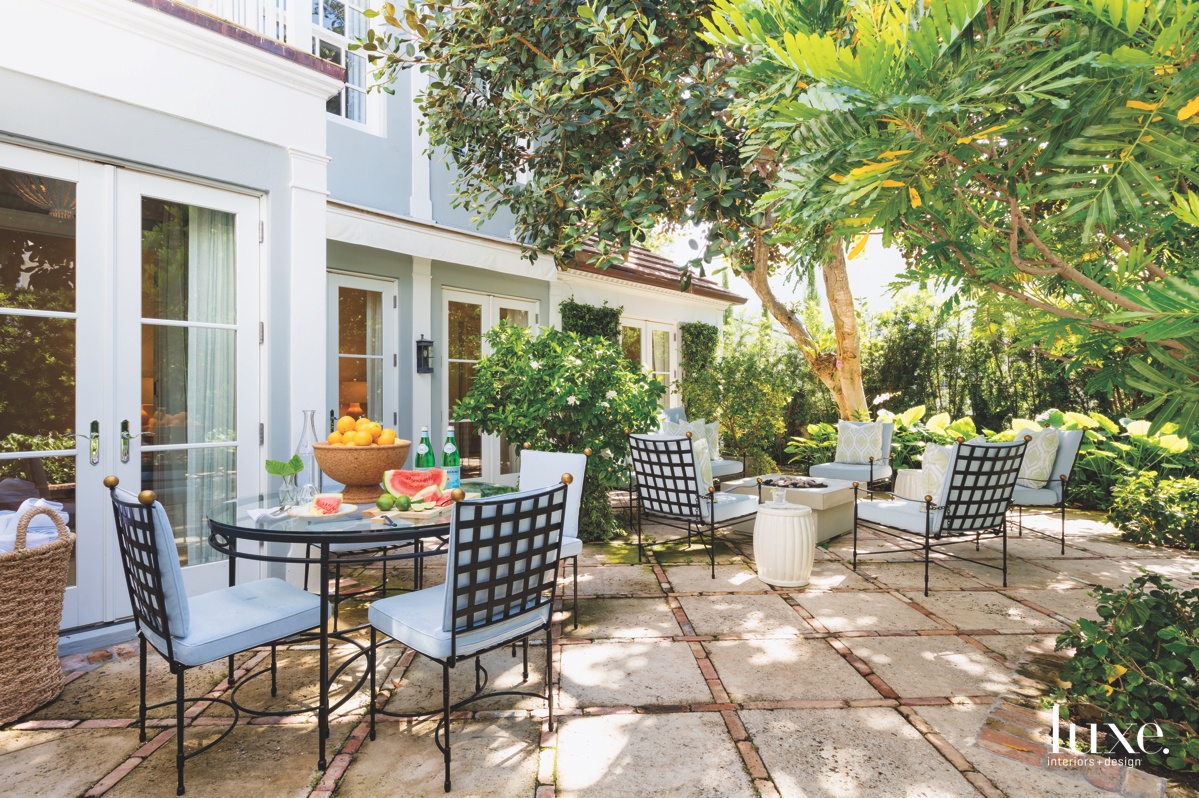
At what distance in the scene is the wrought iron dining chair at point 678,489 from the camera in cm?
496

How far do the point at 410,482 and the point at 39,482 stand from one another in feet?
6.98

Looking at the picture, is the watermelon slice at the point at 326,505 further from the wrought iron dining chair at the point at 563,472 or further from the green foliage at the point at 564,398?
the green foliage at the point at 564,398

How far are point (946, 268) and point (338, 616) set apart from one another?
3776 mm

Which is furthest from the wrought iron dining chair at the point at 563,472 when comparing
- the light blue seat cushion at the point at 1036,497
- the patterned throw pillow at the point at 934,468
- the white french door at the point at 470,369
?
the light blue seat cushion at the point at 1036,497

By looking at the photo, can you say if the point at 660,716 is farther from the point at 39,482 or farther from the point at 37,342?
the point at 37,342

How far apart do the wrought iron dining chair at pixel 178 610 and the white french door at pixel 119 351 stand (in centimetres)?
118

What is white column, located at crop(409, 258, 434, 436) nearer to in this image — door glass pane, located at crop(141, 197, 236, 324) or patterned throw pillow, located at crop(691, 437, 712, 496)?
door glass pane, located at crop(141, 197, 236, 324)

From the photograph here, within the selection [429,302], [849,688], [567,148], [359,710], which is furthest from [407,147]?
[849,688]

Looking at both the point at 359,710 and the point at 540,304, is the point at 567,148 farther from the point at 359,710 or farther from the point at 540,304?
the point at 359,710

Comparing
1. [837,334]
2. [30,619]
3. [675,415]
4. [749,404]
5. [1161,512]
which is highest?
[837,334]

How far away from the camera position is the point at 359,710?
289 centimetres

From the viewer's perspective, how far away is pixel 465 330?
774 centimetres

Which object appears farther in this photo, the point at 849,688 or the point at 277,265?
the point at 277,265

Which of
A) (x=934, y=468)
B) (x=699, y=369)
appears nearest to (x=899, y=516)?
(x=934, y=468)
